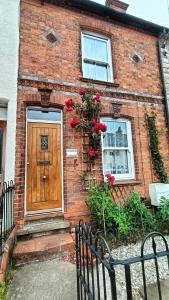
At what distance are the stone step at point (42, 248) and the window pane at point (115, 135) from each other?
9.68 ft

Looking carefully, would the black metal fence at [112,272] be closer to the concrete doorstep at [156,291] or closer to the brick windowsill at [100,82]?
the concrete doorstep at [156,291]

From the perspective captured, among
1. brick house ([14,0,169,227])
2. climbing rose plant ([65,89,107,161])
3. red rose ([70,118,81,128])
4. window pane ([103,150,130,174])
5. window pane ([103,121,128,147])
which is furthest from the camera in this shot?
window pane ([103,121,128,147])

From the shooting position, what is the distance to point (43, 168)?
195 inches

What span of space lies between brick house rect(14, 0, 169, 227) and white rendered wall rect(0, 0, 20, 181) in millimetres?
162

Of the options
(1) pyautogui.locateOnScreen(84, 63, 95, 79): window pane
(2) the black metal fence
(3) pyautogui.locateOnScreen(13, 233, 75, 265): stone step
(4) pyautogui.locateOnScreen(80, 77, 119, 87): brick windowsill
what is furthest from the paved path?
(1) pyautogui.locateOnScreen(84, 63, 95, 79): window pane

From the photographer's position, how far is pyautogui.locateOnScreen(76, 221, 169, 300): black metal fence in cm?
144

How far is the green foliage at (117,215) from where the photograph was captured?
14.6ft

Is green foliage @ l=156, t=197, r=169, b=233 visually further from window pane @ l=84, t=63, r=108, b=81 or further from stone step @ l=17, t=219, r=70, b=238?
window pane @ l=84, t=63, r=108, b=81

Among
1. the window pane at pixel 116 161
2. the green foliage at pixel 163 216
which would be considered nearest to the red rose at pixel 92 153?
the window pane at pixel 116 161

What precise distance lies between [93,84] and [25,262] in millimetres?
4850

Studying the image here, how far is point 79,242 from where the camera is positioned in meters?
2.20

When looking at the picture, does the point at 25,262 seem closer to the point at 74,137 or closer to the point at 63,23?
the point at 74,137

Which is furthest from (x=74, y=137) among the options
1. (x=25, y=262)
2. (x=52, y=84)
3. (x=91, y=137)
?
(x=25, y=262)

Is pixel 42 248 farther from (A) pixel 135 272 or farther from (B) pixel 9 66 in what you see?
(B) pixel 9 66
